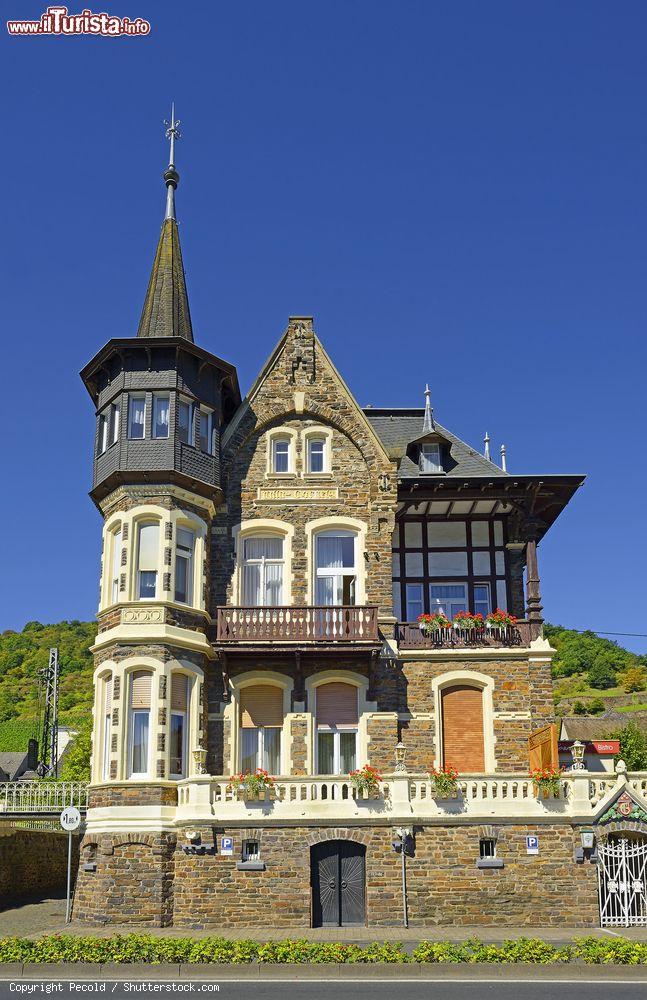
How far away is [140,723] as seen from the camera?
25.7 m

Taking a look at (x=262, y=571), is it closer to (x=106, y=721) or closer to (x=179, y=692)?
(x=179, y=692)

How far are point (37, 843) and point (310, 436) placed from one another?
16442 mm

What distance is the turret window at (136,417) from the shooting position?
91.0 feet

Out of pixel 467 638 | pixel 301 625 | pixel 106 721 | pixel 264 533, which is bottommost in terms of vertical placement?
pixel 106 721

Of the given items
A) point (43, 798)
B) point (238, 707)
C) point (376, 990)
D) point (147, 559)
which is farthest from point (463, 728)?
point (376, 990)

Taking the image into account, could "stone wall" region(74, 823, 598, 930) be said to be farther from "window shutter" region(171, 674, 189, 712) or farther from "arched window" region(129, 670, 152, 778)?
"window shutter" region(171, 674, 189, 712)

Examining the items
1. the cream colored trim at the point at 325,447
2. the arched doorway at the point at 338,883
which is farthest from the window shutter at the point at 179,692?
the cream colored trim at the point at 325,447

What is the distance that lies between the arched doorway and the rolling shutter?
A: 4.70 meters

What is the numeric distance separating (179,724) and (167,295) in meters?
12.5

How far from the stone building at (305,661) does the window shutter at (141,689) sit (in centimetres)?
6

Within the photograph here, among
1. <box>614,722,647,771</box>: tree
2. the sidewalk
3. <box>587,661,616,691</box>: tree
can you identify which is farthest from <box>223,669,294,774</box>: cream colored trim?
<box>587,661,616,691</box>: tree

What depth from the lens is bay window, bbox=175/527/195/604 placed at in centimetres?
2728

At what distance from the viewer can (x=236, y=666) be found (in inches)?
1089

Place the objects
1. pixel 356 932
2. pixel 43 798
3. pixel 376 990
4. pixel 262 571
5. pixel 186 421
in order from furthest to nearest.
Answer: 1. pixel 262 571
2. pixel 186 421
3. pixel 43 798
4. pixel 356 932
5. pixel 376 990
